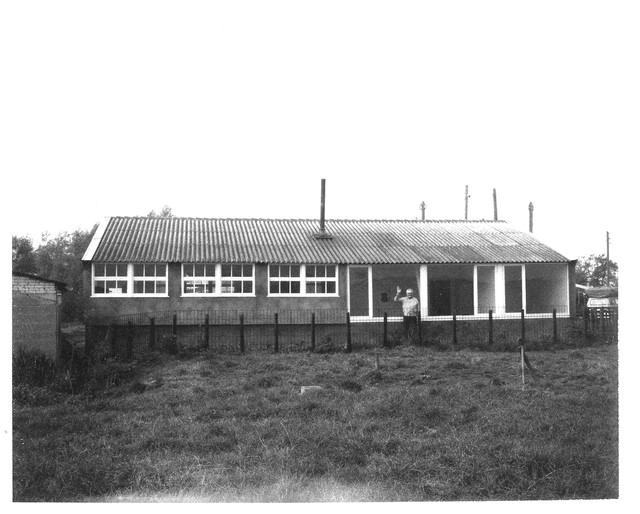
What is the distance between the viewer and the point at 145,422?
25.5 ft

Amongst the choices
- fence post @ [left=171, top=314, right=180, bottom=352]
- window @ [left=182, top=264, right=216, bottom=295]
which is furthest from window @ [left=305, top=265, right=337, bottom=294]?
fence post @ [left=171, top=314, right=180, bottom=352]

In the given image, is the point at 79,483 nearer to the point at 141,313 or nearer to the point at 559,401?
the point at 559,401

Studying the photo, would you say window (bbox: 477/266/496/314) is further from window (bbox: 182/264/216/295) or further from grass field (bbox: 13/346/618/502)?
grass field (bbox: 13/346/618/502)

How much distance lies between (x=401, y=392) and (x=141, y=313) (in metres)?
10.9

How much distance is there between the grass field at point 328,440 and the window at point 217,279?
26.5 ft

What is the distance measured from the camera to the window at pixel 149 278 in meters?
18.1

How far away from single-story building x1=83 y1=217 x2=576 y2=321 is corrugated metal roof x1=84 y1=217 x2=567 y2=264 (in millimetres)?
37

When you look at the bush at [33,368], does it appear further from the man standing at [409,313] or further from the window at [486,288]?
the window at [486,288]

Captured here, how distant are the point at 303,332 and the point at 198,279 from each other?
12.4 ft

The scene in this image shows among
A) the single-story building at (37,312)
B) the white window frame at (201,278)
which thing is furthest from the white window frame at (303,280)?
the single-story building at (37,312)

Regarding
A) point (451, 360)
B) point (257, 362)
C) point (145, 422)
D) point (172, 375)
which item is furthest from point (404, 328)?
point (145, 422)

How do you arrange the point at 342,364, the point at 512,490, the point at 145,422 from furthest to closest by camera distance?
the point at 342,364, the point at 145,422, the point at 512,490

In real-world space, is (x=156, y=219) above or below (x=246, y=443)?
above

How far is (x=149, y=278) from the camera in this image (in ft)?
59.5
